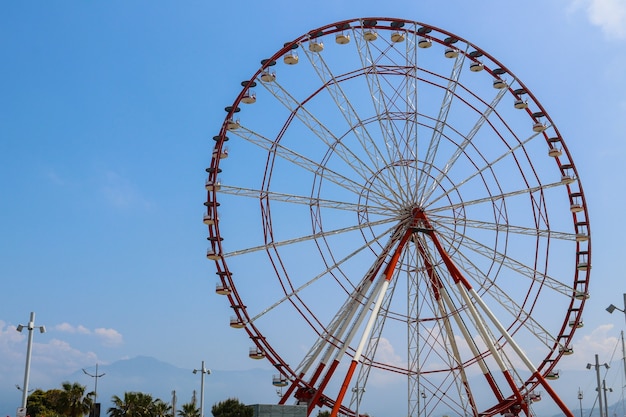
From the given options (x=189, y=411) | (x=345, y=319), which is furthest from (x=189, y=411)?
(x=345, y=319)

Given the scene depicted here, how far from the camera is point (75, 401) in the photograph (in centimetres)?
5856

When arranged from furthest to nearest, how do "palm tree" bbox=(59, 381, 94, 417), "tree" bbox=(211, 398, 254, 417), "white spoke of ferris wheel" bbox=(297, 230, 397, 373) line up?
"tree" bbox=(211, 398, 254, 417)
"palm tree" bbox=(59, 381, 94, 417)
"white spoke of ferris wheel" bbox=(297, 230, 397, 373)

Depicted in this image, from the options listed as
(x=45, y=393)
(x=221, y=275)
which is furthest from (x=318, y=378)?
(x=45, y=393)

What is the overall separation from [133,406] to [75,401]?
484 centimetres

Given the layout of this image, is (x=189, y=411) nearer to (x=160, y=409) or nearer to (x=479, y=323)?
(x=160, y=409)

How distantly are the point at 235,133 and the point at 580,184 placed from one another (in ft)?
58.9

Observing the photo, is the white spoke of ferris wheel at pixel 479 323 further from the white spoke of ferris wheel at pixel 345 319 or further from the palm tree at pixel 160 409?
the palm tree at pixel 160 409

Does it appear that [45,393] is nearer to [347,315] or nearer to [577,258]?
[347,315]

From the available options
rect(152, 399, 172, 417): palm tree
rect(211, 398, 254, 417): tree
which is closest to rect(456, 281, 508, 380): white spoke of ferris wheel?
rect(152, 399, 172, 417): palm tree

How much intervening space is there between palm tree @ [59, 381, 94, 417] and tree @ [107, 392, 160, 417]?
2254 mm

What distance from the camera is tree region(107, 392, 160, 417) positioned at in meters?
56.2

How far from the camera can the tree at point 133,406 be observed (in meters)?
56.2

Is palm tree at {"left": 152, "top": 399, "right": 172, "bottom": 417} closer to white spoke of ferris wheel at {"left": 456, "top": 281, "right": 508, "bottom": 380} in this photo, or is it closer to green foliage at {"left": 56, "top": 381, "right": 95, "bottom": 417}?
green foliage at {"left": 56, "top": 381, "right": 95, "bottom": 417}

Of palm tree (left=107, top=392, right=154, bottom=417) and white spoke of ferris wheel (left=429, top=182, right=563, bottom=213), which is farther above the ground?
white spoke of ferris wheel (left=429, top=182, right=563, bottom=213)
